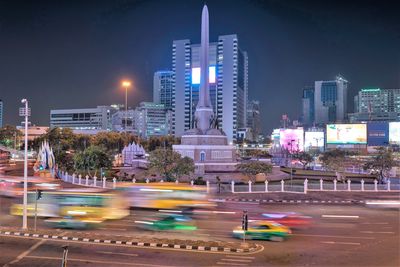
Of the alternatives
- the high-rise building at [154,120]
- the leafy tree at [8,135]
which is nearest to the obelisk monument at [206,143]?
the leafy tree at [8,135]

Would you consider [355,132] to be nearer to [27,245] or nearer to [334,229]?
[334,229]

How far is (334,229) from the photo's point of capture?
70.8 ft

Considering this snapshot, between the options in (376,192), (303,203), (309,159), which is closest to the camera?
(303,203)

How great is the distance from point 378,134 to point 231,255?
312 ft

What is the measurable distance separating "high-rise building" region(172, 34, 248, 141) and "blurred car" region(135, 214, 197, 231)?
457 feet

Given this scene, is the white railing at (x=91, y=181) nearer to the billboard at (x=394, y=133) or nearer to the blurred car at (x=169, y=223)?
the blurred car at (x=169, y=223)

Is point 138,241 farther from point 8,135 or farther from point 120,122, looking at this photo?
point 120,122

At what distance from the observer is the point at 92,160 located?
47062 mm

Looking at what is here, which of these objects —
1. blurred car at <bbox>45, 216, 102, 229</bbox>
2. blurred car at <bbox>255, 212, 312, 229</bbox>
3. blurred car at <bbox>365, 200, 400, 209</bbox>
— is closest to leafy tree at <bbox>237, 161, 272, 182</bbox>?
blurred car at <bbox>365, 200, 400, 209</bbox>

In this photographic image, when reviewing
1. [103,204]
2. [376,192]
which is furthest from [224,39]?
[103,204]

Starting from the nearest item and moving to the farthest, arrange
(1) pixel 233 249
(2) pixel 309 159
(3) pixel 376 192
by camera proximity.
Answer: (1) pixel 233 249 < (3) pixel 376 192 < (2) pixel 309 159

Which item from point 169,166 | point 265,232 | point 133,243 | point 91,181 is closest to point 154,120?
point 91,181

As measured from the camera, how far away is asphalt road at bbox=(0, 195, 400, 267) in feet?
49.6

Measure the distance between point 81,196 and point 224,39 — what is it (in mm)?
158717
